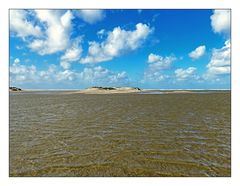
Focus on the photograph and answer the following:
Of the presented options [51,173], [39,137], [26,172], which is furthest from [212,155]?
[39,137]

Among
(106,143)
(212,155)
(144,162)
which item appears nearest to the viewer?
(144,162)

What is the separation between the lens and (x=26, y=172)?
20.8ft

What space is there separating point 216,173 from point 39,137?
6479mm
